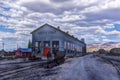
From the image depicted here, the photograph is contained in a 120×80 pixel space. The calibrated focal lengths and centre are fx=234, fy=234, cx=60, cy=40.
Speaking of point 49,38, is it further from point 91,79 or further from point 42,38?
point 91,79

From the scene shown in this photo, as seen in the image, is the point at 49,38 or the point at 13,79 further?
the point at 49,38

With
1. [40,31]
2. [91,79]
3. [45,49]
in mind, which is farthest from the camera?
[40,31]

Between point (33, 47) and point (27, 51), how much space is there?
216cm

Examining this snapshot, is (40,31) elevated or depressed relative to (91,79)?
elevated

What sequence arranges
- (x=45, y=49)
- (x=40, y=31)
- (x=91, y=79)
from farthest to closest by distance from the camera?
(x=40, y=31) → (x=45, y=49) → (x=91, y=79)

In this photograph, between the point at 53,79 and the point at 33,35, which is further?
the point at 33,35

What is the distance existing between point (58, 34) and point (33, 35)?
26.1 ft

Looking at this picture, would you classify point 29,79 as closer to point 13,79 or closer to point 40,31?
point 13,79

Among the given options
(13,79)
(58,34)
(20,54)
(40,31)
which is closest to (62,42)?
(58,34)

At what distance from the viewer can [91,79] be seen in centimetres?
1490

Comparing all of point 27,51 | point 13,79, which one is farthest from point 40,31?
point 13,79

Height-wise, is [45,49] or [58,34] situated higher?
[58,34]

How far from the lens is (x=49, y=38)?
6581 cm

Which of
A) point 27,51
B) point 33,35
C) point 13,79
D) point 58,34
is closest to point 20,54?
point 27,51
